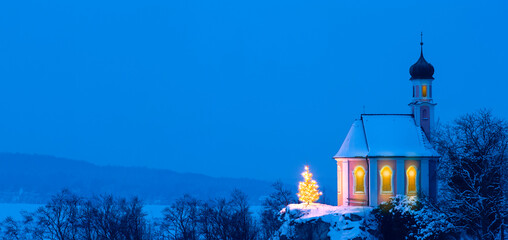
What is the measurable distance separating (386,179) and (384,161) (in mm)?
1254

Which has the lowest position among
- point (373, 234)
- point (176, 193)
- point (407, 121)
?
point (373, 234)

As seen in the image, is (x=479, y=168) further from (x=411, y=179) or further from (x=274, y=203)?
(x=274, y=203)

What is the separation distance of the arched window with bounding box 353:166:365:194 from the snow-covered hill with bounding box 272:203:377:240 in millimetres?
2041

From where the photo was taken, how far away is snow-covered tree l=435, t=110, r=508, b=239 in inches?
1885

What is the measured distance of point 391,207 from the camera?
54219mm

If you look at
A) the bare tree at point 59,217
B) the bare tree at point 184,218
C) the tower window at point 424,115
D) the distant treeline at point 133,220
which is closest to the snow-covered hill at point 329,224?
the distant treeline at point 133,220

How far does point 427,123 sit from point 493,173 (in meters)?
12.0

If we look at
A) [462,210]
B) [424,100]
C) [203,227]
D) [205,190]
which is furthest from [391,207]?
[205,190]

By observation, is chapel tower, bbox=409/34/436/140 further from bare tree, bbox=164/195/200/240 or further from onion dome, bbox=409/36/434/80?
bare tree, bbox=164/195/200/240

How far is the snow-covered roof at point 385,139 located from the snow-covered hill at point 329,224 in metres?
4.27

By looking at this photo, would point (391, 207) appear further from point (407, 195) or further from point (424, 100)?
point (424, 100)

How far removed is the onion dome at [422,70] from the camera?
6025 cm

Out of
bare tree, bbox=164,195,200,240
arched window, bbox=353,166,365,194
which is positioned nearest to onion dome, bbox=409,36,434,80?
arched window, bbox=353,166,365,194

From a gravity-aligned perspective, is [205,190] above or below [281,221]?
above
